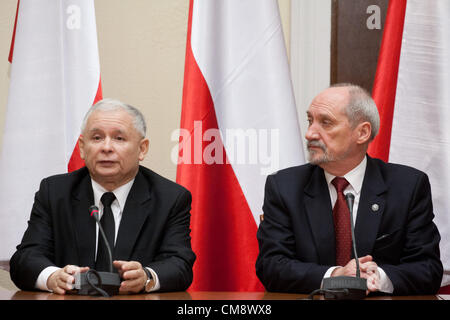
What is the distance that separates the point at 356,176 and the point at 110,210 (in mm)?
1101

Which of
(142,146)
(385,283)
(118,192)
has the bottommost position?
(385,283)

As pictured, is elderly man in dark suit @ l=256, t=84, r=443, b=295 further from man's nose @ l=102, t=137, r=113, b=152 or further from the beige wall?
the beige wall

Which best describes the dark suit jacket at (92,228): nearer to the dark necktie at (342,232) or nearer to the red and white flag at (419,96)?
the dark necktie at (342,232)

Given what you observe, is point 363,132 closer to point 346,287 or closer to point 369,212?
point 369,212

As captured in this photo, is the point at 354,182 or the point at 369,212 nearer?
the point at 369,212

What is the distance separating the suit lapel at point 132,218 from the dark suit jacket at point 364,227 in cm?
53

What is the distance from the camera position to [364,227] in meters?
2.51

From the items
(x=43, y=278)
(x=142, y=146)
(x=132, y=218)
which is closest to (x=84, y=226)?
(x=132, y=218)

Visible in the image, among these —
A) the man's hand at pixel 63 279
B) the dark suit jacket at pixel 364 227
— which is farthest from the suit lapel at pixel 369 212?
the man's hand at pixel 63 279

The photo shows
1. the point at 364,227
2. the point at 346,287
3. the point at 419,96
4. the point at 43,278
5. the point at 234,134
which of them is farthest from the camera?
the point at 234,134

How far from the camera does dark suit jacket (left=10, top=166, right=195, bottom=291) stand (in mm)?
2541

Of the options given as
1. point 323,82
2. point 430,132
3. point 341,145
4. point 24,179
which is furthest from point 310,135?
point 24,179

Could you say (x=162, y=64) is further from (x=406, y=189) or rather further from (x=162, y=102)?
(x=406, y=189)

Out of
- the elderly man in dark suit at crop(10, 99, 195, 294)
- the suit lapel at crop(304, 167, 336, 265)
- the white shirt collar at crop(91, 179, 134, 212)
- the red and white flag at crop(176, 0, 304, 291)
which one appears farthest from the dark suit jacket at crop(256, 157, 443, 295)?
the white shirt collar at crop(91, 179, 134, 212)
